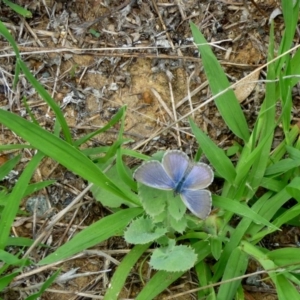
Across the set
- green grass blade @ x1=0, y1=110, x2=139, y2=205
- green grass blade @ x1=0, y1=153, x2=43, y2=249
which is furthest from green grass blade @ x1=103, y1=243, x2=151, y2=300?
green grass blade @ x1=0, y1=153, x2=43, y2=249

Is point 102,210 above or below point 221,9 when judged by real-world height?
below

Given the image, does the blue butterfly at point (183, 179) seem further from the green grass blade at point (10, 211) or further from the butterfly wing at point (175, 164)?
the green grass blade at point (10, 211)

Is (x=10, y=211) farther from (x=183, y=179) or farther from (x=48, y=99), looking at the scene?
(x=183, y=179)

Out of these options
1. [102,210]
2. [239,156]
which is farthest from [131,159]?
[239,156]

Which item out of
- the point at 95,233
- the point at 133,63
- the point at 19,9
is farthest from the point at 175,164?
the point at 19,9

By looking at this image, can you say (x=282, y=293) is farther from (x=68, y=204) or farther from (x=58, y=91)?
(x=58, y=91)

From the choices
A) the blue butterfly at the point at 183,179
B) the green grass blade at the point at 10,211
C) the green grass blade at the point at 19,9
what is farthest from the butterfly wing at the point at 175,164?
the green grass blade at the point at 19,9

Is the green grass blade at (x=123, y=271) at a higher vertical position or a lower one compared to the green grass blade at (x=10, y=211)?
lower
